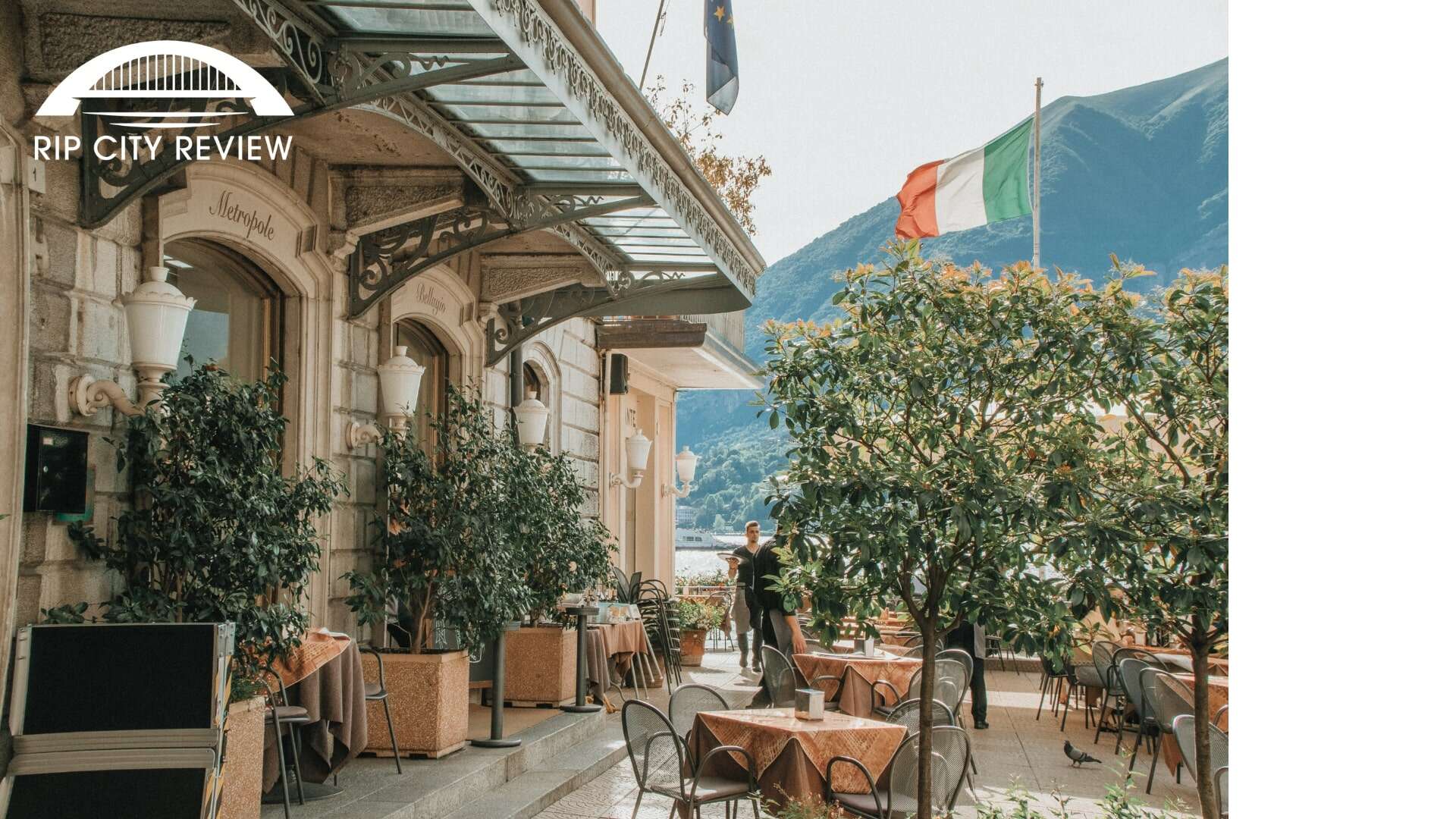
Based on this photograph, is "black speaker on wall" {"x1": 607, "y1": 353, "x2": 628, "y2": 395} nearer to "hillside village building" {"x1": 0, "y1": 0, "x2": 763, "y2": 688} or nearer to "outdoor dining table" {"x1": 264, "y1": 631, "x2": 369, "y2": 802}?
"hillside village building" {"x1": 0, "y1": 0, "x2": 763, "y2": 688}

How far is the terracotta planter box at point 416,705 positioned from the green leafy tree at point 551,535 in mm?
879

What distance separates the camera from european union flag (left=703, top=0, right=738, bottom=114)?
12.5 metres

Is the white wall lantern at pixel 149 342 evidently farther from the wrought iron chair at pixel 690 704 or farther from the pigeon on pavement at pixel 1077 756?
the pigeon on pavement at pixel 1077 756

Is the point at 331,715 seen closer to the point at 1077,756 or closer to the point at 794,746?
the point at 794,746

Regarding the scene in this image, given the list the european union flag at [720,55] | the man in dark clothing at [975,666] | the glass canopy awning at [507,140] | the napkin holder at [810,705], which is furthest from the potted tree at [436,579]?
the european union flag at [720,55]

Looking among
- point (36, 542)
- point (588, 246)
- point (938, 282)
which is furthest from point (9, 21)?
point (588, 246)

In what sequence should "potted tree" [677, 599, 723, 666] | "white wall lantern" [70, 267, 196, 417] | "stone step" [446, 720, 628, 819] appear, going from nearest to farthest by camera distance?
1. "white wall lantern" [70, 267, 196, 417]
2. "stone step" [446, 720, 628, 819]
3. "potted tree" [677, 599, 723, 666]

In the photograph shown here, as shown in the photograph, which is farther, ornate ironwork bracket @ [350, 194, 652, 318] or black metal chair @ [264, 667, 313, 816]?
ornate ironwork bracket @ [350, 194, 652, 318]

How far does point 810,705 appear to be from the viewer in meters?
6.16

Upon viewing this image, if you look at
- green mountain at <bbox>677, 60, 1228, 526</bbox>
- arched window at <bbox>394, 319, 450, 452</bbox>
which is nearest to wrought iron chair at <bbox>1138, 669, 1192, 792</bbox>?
arched window at <bbox>394, 319, 450, 452</bbox>

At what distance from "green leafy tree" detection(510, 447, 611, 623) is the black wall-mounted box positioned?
11.5ft

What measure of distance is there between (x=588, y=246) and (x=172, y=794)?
A: 5.65m
